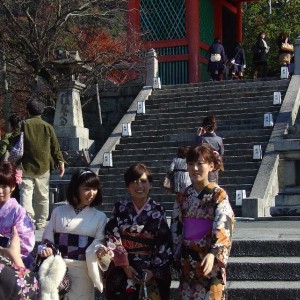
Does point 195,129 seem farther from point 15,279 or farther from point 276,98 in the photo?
point 15,279

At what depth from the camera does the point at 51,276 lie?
5.16 metres

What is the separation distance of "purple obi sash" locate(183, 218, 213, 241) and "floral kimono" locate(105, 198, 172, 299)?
189 mm

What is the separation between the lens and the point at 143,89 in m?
19.5

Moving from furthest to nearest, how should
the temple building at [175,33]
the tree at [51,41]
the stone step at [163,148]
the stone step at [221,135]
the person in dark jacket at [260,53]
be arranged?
the temple building at [175,33] < the person in dark jacket at [260,53] < the tree at [51,41] < the stone step at [221,135] < the stone step at [163,148]

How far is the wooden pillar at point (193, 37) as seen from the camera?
21.5 metres

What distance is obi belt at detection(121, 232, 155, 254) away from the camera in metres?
5.31

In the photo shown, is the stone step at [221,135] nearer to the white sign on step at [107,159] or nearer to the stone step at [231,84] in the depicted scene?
the white sign on step at [107,159]

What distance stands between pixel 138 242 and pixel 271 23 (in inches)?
1131

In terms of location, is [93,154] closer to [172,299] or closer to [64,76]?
[64,76]

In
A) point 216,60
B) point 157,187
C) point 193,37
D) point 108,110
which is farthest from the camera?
point 193,37

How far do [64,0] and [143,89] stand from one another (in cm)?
421

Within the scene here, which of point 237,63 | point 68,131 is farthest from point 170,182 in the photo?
point 237,63

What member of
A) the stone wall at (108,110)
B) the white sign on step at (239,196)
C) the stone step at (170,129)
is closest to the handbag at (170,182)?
the white sign on step at (239,196)

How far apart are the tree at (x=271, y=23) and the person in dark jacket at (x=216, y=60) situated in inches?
421
